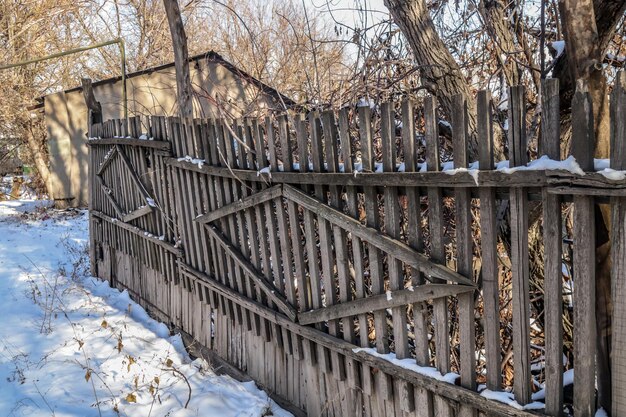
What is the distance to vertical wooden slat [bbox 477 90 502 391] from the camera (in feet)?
6.94

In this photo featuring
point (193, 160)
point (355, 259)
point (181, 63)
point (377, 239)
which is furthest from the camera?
point (181, 63)

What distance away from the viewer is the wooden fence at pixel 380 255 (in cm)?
196

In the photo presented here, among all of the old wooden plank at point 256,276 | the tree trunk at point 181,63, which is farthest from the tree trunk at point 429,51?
the tree trunk at point 181,63

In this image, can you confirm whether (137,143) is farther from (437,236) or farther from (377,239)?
(437,236)

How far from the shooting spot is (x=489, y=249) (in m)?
2.22

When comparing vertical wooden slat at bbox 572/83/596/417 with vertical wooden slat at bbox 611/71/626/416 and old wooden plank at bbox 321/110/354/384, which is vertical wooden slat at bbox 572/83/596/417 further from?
old wooden plank at bbox 321/110/354/384

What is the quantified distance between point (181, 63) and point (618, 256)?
5.93 metres

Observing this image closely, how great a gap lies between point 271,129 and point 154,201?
9.01 feet

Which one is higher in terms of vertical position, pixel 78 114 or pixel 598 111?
pixel 78 114

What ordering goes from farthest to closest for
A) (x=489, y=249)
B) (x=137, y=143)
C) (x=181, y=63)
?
(x=181, y=63)
(x=137, y=143)
(x=489, y=249)

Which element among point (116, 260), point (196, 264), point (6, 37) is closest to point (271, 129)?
point (196, 264)

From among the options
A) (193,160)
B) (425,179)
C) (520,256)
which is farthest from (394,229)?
(193,160)

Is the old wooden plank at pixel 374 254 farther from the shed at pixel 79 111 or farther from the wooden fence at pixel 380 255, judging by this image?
the shed at pixel 79 111

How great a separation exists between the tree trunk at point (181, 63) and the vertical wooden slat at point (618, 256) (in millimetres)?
5562
